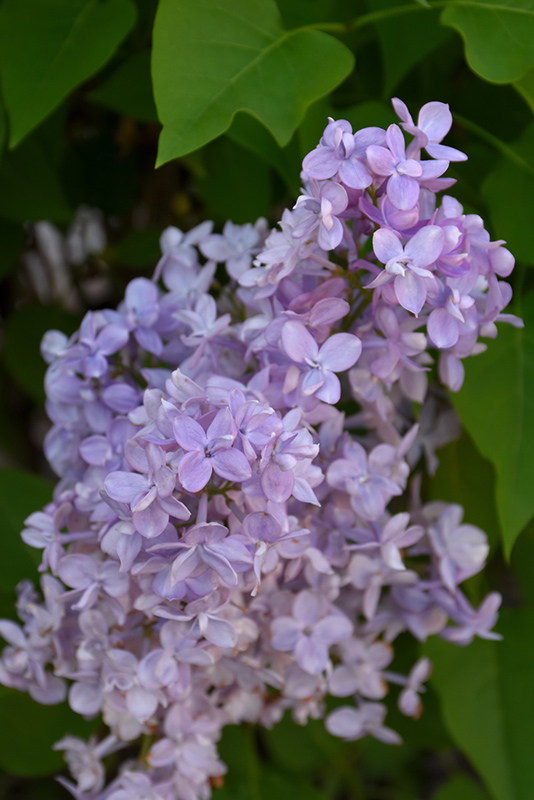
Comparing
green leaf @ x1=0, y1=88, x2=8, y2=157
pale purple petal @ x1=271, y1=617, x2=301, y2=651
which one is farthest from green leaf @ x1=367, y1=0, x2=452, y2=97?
pale purple petal @ x1=271, y1=617, x2=301, y2=651

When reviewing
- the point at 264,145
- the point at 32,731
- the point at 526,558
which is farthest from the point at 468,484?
the point at 32,731

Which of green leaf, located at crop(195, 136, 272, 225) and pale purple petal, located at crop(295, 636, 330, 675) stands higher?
green leaf, located at crop(195, 136, 272, 225)

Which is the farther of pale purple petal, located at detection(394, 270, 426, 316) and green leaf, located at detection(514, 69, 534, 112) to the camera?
green leaf, located at detection(514, 69, 534, 112)

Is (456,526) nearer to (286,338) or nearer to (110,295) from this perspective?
(286,338)

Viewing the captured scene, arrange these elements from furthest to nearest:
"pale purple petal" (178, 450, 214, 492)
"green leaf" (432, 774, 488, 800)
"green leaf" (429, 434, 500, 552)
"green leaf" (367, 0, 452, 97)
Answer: "green leaf" (432, 774, 488, 800)
"green leaf" (429, 434, 500, 552)
"green leaf" (367, 0, 452, 97)
"pale purple petal" (178, 450, 214, 492)

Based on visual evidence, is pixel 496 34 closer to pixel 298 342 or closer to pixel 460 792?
pixel 298 342

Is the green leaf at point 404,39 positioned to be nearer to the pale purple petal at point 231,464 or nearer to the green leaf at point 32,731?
the pale purple petal at point 231,464

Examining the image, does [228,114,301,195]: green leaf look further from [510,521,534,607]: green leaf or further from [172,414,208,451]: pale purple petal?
[510,521,534,607]: green leaf

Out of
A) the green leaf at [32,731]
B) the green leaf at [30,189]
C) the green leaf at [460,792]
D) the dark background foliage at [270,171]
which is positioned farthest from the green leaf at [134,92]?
the green leaf at [460,792]
